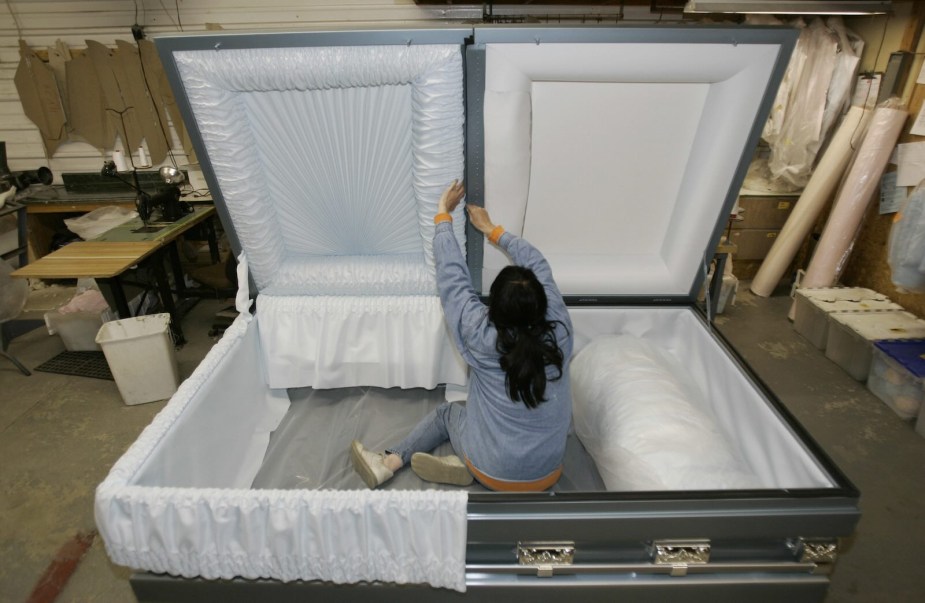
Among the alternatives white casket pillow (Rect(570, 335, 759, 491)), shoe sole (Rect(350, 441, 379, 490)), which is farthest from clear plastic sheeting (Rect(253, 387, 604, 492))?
white casket pillow (Rect(570, 335, 759, 491))

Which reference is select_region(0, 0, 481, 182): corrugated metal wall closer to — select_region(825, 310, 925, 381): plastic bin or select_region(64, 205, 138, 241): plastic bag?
select_region(64, 205, 138, 241): plastic bag

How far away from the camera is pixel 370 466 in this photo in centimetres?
172

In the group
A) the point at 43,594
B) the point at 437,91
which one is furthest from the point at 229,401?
the point at 437,91

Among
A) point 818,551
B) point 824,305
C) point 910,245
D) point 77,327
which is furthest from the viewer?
point 77,327

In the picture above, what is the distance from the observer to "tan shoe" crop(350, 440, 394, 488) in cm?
171

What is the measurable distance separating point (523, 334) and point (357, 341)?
3.24ft

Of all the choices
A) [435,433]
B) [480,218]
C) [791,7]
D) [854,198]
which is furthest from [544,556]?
[854,198]

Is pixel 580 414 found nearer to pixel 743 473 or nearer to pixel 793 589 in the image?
pixel 743 473

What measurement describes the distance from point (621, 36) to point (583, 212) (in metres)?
0.62

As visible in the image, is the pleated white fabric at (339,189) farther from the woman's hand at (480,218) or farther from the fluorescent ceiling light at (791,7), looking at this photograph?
the fluorescent ceiling light at (791,7)

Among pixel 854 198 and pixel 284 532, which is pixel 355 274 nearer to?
pixel 284 532

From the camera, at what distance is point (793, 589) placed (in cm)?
115

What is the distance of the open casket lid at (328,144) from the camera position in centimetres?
140

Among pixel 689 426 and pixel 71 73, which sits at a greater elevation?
pixel 71 73
